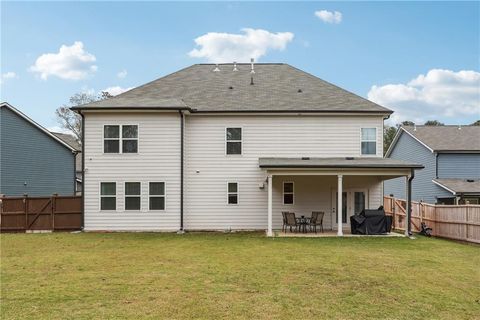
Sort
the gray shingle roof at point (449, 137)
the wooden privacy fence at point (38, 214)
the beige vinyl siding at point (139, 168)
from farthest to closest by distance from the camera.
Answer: the gray shingle roof at point (449, 137), the wooden privacy fence at point (38, 214), the beige vinyl siding at point (139, 168)

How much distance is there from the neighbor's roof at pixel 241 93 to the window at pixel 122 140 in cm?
98

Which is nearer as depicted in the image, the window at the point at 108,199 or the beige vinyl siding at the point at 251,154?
the window at the point at 108,199

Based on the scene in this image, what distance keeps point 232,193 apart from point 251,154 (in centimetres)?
184

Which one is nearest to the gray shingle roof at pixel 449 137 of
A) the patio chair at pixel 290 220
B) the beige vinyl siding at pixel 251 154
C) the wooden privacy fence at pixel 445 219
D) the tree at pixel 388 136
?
the wooden privacy fence at pixel 445 219

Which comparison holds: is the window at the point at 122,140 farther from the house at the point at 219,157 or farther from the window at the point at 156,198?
the window at the point at 156,198

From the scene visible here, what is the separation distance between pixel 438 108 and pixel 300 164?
111 feet

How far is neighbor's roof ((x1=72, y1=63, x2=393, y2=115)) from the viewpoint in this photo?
19.2 meters

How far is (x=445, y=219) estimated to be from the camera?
17.8 m

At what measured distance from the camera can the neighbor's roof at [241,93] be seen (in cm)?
1916

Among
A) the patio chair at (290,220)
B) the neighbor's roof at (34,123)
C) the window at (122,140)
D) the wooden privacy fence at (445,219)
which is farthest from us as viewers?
the neighbor's roof at (34,123)

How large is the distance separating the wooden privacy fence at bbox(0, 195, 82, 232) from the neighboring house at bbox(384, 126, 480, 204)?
1934 centimetres

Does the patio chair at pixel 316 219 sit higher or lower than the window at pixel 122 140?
lower

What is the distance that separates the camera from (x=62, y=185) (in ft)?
98.3

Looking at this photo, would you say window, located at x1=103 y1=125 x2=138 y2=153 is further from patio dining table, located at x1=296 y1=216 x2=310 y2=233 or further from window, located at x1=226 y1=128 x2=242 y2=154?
patio dining table, located at x1=296 y1=216 x2=310 y2=233
